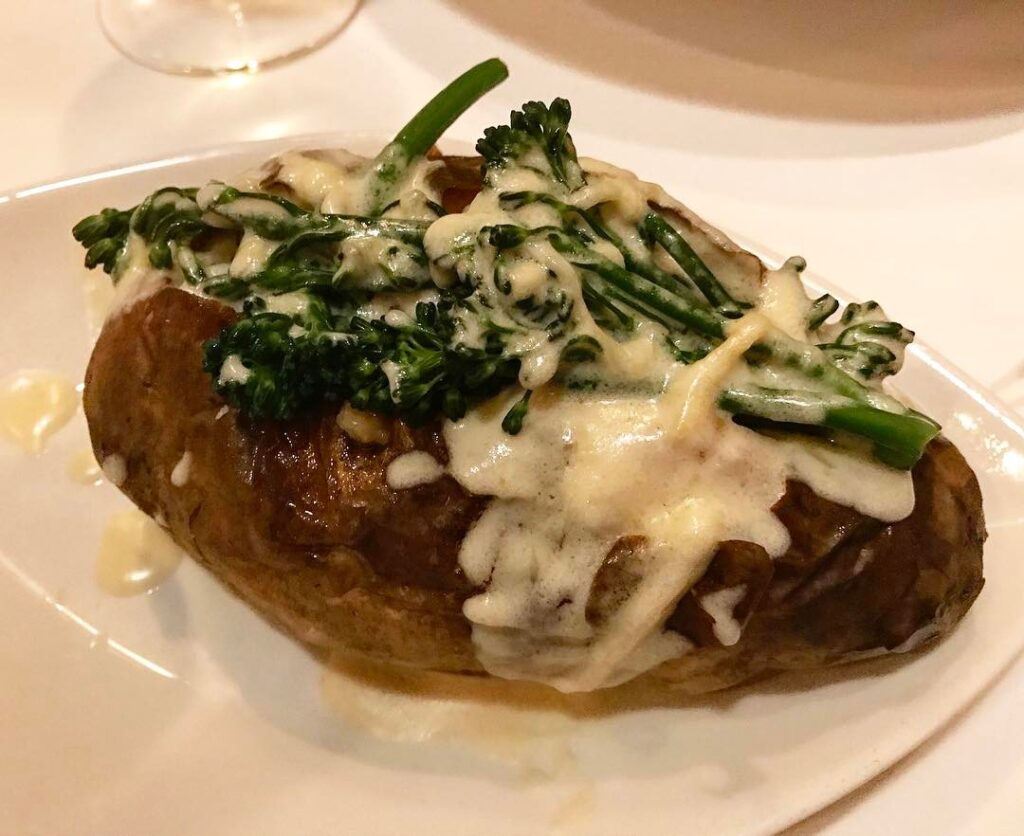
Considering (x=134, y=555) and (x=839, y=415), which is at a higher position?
(x=839, y=415)

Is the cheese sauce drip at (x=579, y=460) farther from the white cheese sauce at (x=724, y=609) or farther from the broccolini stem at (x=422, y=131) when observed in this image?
the broccolini stem at (x=422, y=131)

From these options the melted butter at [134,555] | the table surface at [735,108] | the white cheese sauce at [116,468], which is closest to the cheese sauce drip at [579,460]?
the white cheese sauce at [116,468]

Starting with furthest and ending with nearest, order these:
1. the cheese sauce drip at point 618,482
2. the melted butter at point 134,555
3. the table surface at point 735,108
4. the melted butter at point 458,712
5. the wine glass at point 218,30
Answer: the wine glass at point 218,30
the table surface at point 735,108
the melted butter at point 134,555
the melted butter at point 458,712
the cheese sauce drip at point 618,482

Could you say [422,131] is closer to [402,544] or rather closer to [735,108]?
[402,544]

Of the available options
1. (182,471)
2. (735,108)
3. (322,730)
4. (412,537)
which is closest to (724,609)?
(412,537)

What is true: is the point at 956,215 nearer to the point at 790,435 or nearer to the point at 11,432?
the point at 790,435
